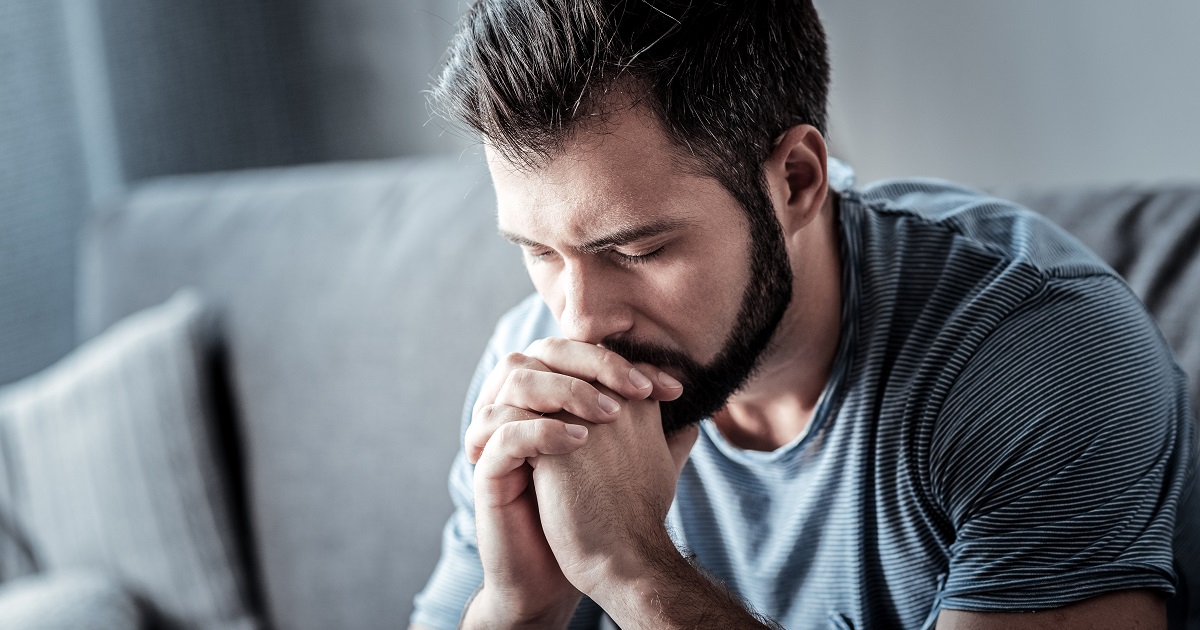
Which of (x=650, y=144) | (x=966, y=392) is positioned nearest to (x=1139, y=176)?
(x=966, y=392)

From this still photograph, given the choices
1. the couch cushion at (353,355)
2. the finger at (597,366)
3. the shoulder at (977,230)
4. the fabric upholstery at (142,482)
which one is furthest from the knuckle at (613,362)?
the fabric upholstery at (142,482)

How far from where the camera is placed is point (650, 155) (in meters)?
0.95

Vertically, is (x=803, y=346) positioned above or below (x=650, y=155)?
below

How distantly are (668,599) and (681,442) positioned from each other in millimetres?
204

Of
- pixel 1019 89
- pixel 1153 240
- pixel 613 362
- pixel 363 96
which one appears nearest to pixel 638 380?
pixel 613 362

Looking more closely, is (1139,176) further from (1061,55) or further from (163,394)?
(163,394)

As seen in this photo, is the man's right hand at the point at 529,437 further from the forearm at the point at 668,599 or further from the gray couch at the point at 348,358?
the gray couch at the point at 348,358

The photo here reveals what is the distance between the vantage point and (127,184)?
2504 millimetres

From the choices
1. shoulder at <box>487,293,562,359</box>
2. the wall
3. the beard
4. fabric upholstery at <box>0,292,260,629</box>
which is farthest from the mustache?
fabric upholstery at <box>0,292,260,629</box>

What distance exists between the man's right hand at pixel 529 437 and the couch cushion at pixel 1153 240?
61cm

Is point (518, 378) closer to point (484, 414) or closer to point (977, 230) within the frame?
point (484, 414)

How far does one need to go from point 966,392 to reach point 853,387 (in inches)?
4.8

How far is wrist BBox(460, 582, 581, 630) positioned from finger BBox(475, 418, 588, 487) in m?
0.17

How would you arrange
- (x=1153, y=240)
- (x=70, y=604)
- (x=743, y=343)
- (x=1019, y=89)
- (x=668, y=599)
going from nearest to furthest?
1. (x=668, y=599)
2. (x=743, y=343)
3. (x=1153, y=240)
4. (x=70, y=604)
5. (x=1019, y=89)
